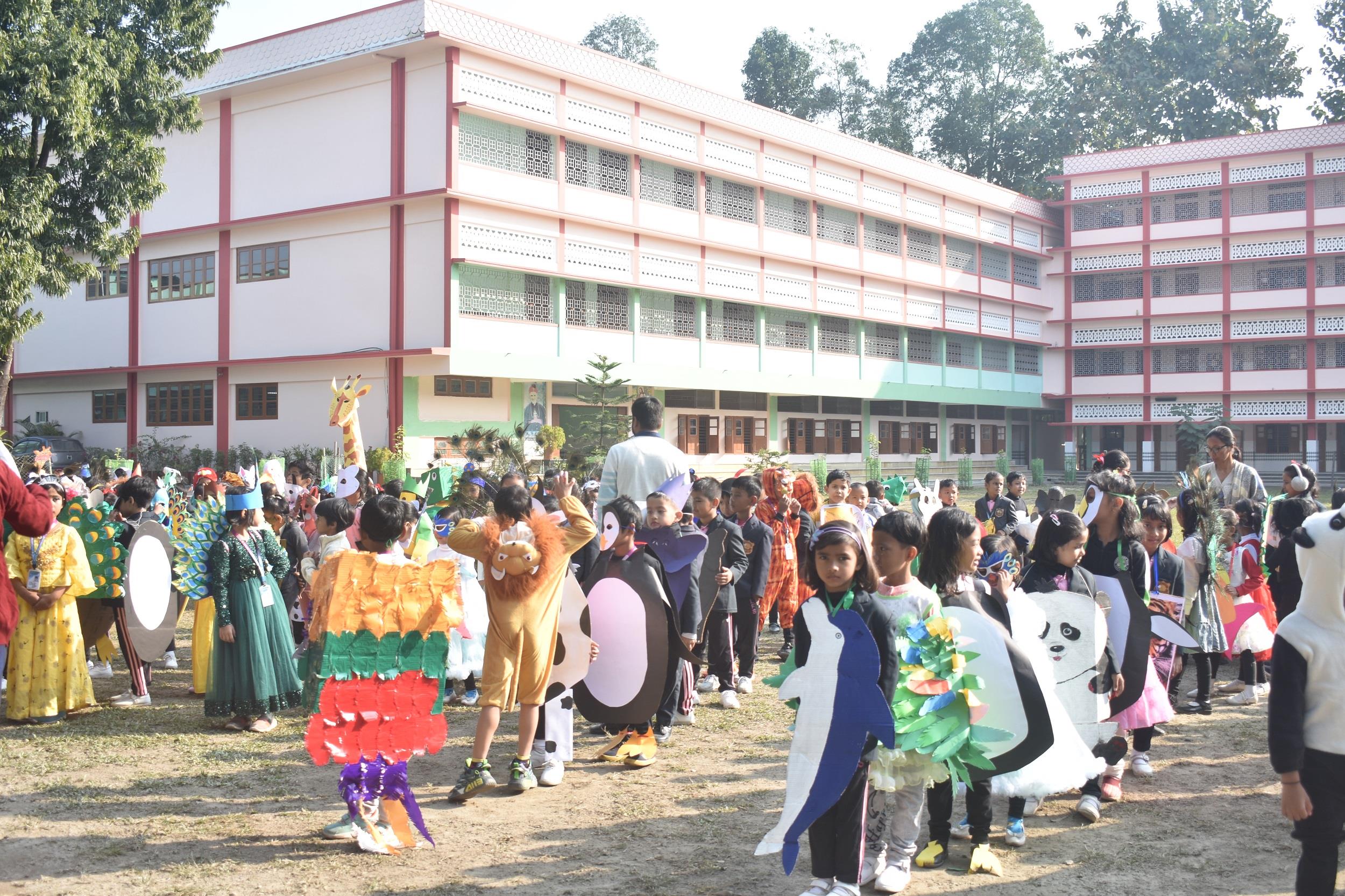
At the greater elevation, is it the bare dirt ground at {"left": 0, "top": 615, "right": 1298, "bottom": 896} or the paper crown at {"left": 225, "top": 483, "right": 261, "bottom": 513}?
the paper crown at {"left": 225, "top": 483, "right": 261, "bottom": 513}

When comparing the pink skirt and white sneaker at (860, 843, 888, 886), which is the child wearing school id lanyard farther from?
the pink skirt

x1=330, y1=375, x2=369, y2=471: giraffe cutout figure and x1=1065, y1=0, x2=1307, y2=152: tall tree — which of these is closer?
x1=330, y1=375, x2=369, y2=471: giraffe cutout figure

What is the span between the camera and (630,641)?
591cm

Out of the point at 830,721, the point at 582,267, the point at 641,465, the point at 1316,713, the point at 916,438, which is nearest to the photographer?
the point at 1316,713

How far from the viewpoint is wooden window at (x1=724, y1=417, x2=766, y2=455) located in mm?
31719

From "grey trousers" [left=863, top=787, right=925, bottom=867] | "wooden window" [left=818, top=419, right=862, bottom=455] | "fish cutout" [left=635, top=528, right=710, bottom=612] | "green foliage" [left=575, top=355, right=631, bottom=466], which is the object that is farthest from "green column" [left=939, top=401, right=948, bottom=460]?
"grey trousers" [left=863, top=787, right=925, bottom=867]

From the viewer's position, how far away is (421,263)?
23531 millimetres

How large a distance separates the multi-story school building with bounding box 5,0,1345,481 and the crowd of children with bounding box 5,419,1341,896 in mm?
14516

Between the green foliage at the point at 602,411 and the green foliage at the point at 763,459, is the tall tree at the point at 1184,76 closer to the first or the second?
the green foliage at the point at 763,459

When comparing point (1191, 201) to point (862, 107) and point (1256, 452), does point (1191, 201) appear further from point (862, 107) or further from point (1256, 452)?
point (862, 107)

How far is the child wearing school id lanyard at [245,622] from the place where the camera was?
6.71 meters

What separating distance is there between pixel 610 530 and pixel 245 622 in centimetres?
243

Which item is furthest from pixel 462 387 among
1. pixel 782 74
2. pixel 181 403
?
pixel 782 74

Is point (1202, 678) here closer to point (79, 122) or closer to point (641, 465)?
point (641, 465)
